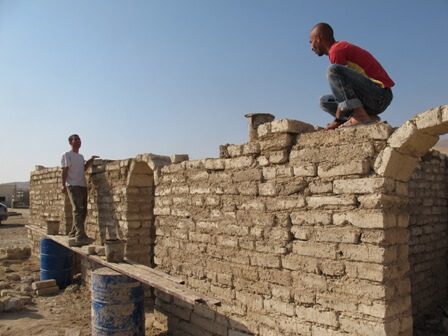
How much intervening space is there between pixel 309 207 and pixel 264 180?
24.7 inches

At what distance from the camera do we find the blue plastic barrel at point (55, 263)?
7.70 metres

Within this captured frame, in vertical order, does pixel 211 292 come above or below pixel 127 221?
below

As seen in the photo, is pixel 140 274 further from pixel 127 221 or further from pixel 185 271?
pixel 127 221

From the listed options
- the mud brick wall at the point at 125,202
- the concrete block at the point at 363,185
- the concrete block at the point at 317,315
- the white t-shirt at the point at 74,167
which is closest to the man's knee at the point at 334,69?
the concrete block at the point at 363,185

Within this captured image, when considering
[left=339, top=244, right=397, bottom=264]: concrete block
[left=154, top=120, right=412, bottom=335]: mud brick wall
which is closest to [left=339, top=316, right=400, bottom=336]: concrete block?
[left=154, top=120, right=412, bottom=335]: mud brick wall

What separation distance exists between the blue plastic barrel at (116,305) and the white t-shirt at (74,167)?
8.79 feet

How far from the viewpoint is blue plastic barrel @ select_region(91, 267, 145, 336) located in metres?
4.75

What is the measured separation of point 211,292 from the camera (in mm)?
4508

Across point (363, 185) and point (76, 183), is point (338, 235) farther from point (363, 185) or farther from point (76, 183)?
point (76, 183)

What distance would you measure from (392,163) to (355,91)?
765 mm

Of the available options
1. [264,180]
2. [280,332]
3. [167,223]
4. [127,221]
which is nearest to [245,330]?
[280,332]

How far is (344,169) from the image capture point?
3.24 metres

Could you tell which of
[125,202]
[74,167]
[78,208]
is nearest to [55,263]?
[78,208]

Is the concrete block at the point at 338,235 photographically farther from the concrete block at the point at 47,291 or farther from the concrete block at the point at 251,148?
the concrete block at the point at 47,291
